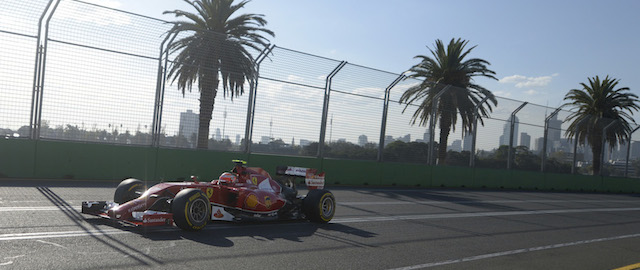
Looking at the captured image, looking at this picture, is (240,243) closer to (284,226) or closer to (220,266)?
(220,266)

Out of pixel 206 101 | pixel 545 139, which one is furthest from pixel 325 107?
pixel 545 139

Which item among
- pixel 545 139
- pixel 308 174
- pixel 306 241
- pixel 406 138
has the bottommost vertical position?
pixel 306 241

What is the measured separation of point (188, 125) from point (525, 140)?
59.2ft

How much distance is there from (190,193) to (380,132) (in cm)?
1359

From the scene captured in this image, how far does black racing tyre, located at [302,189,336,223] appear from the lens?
360 inches

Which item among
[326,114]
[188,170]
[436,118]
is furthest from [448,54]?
[188,170]

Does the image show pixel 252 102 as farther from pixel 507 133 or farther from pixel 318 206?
pixel 507 133

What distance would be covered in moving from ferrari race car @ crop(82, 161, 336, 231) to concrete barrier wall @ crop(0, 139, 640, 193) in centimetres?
67

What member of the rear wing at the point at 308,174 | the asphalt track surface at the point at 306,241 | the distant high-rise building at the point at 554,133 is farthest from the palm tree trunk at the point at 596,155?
the rear wing at the point at 308,174

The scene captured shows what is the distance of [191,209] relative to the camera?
718cm

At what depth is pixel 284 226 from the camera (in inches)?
343

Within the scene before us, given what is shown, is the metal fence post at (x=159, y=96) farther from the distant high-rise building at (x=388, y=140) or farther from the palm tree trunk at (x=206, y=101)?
the distant high-rise building at (x=388, y=140)

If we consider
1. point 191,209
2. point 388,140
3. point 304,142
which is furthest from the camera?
point 388,140

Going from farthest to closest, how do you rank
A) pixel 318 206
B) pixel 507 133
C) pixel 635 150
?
pixel 635 150, pixel 507 133, pixel 318 206
